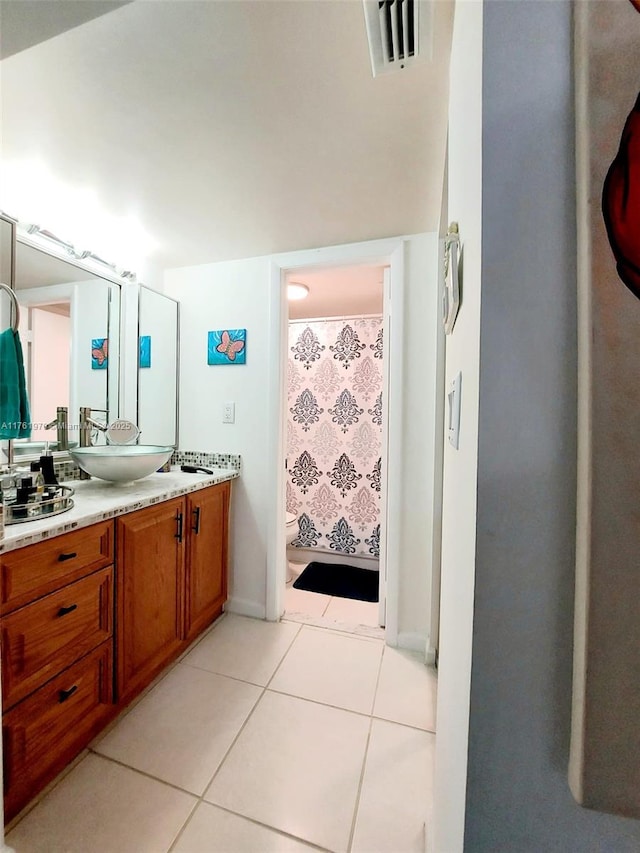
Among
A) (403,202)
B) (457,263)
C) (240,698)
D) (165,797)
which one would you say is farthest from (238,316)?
(165,797)

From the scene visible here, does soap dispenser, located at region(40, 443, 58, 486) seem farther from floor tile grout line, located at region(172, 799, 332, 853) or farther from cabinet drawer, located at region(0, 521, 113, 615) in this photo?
floor tile grout line, located at region(172, 799, 332, 853)

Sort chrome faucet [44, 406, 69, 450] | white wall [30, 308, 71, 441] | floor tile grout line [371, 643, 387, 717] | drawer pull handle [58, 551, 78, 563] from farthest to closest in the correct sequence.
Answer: chrome faucet [44, 406, 69, 450], white wall [30, 308, 71, 441], floor tile grout line [371, 643, 387, 717], drawer pull handle [58, 551, 78, 563]

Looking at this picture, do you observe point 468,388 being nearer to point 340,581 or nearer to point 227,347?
point 227,347

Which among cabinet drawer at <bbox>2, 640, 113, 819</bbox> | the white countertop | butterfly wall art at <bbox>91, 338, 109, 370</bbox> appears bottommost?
cabinet drawer at <bbox>2, 640, 113, 819</bbox>

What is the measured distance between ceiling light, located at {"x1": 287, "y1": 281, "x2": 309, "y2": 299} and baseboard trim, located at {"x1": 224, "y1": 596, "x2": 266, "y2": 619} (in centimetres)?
213

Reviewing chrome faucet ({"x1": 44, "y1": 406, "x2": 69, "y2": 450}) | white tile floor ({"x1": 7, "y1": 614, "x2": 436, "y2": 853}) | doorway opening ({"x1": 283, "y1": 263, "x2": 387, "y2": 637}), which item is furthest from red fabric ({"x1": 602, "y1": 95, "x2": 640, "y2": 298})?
doorway opening ({"x1": 283, "y1": 263, "x2": 387, "y2": 637})

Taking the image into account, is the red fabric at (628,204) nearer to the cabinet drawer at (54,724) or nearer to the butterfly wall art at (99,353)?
the cabinet drawer at (54,724)

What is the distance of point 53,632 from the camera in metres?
1.00

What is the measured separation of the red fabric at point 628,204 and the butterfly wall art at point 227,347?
5.97 feet

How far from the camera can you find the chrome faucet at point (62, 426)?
1.60 m

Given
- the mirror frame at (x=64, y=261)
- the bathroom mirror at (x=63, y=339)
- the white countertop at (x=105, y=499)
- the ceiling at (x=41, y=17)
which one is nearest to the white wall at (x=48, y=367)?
the bathroom mirror at (x=63, y=339)

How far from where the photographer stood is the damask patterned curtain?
2816 millimetres

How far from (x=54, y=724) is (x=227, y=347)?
5.77ft

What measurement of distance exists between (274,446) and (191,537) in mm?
651
